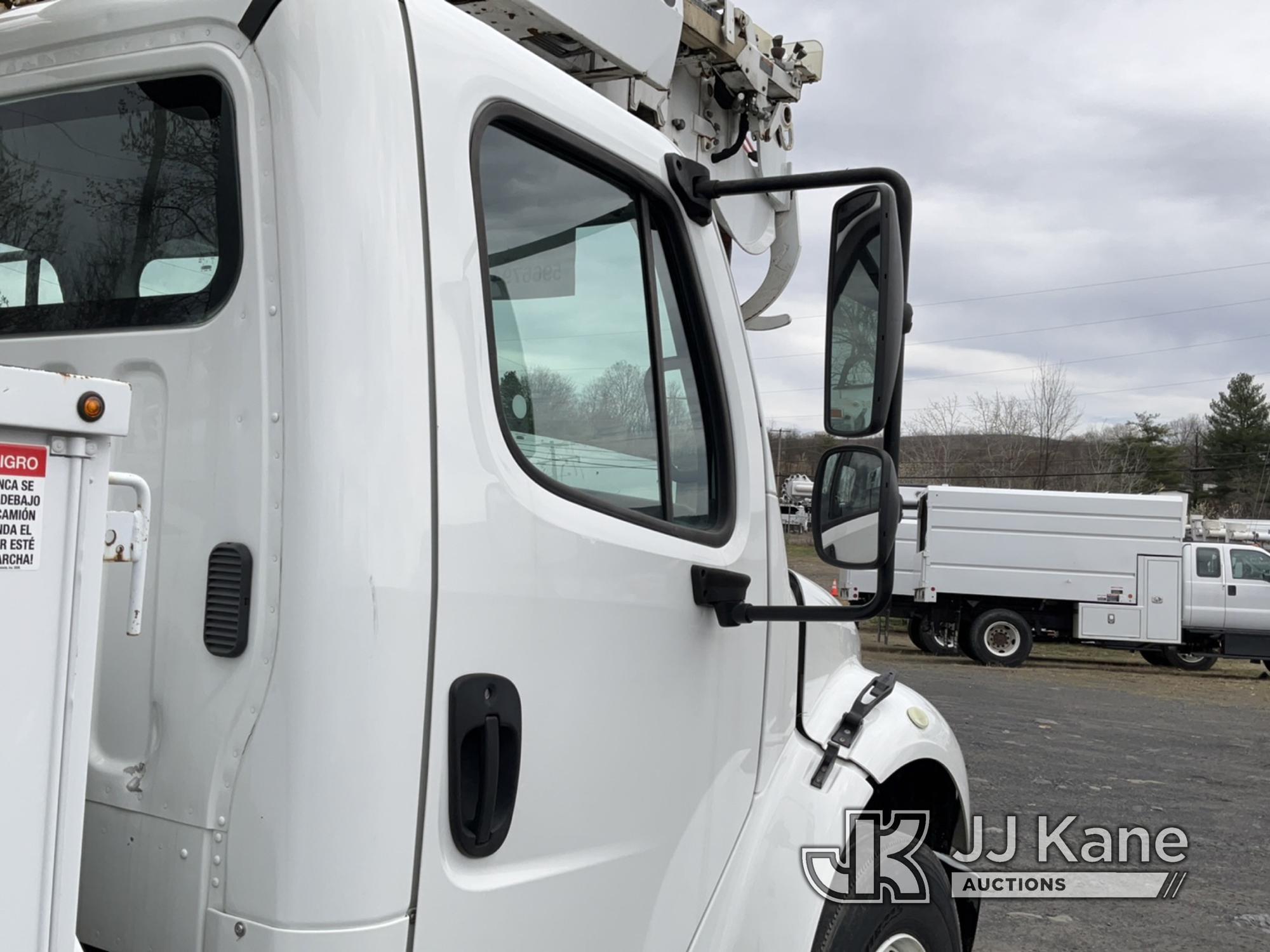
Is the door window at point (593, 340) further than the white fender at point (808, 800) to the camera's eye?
No

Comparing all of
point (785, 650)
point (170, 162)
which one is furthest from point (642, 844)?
point (170, 162)

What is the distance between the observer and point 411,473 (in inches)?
55.2

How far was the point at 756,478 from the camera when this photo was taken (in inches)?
85.4

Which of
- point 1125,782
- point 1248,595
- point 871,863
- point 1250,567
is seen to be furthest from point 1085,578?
point 871,863

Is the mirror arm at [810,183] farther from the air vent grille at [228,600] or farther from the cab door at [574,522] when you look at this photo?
the air vent grille at [228,600]

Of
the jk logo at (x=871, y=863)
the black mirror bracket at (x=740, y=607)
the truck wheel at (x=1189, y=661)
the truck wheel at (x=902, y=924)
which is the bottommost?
the truck wheel at (x=1189, y=661)

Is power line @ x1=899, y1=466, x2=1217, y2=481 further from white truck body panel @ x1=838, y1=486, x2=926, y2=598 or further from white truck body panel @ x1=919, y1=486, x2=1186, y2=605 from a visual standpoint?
white truck body panel @ x1=919, y1=486, x2=1186, y2=605

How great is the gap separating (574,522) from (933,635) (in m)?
19.0

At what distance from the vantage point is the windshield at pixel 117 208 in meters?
1.53

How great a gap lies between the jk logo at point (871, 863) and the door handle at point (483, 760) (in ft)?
2.72

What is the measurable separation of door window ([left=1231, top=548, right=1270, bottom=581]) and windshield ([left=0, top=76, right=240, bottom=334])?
20.5m

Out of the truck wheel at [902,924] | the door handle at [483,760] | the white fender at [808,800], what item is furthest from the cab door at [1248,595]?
the door handle at [483,760]

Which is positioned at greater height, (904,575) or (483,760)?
(483,760)

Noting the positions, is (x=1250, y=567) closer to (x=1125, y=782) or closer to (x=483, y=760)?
(x=1125, y=782)
